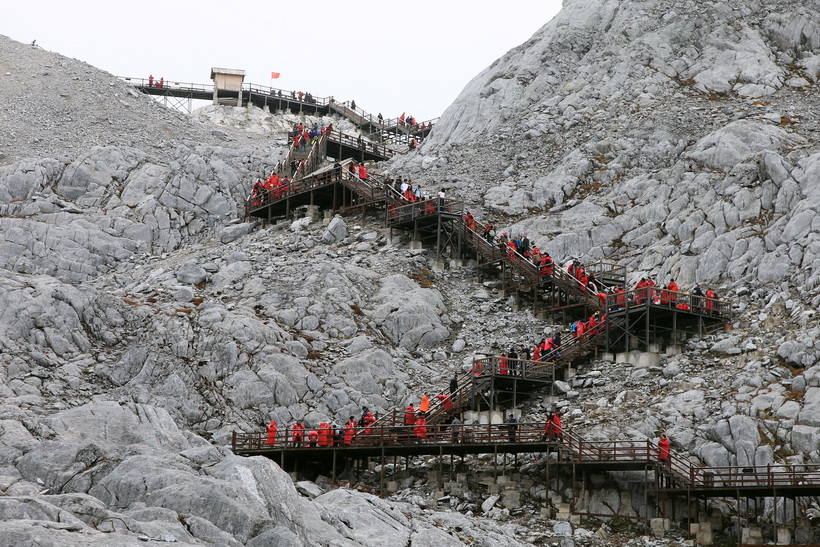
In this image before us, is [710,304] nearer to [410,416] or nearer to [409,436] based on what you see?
[410,416]

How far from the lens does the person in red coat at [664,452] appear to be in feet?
124

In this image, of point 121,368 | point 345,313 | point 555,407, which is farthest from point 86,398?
point 555,407

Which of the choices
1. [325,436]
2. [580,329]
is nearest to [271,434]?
[325,436]

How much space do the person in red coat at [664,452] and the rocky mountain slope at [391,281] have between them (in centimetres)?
194

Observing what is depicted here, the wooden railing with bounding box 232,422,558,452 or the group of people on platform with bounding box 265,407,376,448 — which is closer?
the wooden railing with bounding box 232,422,558,452

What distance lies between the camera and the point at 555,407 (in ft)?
145

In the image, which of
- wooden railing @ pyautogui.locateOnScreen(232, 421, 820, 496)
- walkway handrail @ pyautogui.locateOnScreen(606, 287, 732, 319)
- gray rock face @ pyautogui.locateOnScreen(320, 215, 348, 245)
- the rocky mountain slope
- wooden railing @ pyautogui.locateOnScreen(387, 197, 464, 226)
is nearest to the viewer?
the rocky mountain slope

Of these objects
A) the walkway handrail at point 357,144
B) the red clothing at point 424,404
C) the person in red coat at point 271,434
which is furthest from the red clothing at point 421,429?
the walkway handrail at point 357,144

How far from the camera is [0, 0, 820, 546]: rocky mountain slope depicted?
29.6 m

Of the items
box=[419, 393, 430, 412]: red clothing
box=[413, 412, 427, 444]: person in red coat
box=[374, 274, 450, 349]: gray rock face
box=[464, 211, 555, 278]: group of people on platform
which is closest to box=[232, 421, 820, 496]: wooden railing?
box=[413, 412, 427, 444]: person in red coat

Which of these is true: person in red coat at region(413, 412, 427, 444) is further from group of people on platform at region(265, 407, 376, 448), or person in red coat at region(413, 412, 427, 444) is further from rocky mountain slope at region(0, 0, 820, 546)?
rocky mountain slope at region(0, 0, 820, 546)

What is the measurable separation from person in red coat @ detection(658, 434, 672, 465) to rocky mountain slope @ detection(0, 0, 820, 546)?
Result: 1.94 metres

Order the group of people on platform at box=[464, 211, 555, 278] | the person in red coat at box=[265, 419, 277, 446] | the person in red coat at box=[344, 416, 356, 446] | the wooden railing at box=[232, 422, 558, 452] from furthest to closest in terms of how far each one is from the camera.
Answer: the group of people on platform at box=[464, 211, 555, 278]
the person in red coat at box=[265, 419, 277, 446]
the person in red coat at box=[344, 416, 356, 446]
the wooden railing at box=[232, 422, 558, 452]

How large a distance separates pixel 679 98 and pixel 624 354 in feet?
99.0
